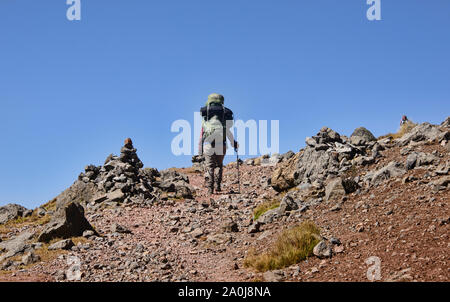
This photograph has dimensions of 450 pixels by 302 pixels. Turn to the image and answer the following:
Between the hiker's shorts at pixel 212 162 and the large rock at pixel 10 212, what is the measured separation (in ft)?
31.1

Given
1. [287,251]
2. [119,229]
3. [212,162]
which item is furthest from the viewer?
[212,162]

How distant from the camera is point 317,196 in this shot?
13602mm

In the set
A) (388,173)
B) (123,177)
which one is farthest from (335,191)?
(123,177)

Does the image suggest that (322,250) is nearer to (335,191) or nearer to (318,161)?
(335,191)

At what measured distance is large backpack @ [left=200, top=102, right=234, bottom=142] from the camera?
63.6ft

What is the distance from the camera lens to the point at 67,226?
13133 millimetres

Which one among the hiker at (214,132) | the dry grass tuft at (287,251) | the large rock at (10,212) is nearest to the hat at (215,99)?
the hiker at (214,132)

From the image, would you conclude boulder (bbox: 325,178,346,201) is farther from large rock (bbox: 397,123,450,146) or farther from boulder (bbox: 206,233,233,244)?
large rock (bbox: 397,123,450,146)

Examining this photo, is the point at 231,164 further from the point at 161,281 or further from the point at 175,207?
the point at 161,281

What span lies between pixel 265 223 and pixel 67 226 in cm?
640

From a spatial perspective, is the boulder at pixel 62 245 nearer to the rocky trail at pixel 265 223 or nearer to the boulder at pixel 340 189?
the rocky trail at pixel 265 223

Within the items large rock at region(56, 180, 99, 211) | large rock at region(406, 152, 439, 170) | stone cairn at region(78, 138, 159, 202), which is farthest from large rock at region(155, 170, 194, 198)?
large rock at region(406, 152, 439, 170)

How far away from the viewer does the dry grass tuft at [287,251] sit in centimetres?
910
